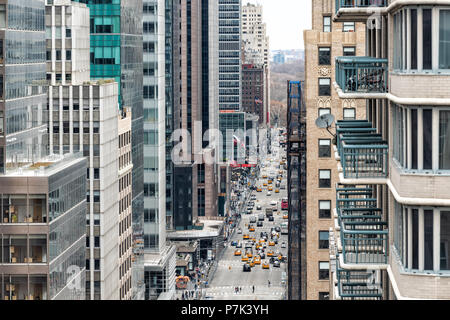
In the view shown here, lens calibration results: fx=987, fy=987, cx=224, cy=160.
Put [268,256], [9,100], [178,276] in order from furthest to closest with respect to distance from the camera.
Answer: [268,256], [178,276], [9,100]

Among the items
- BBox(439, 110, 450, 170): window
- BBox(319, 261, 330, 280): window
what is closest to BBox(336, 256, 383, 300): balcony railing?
BBox(439, 110, 450, 170): window

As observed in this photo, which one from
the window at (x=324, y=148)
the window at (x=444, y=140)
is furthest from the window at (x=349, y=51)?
the window at (x=444, y=140)

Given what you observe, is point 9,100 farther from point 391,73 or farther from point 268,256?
point 268,256

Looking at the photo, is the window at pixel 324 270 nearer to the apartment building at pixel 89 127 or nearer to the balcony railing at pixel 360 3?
the apartment building at pixel 89 127

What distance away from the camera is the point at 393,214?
17.7m

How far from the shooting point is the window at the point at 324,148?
51719mm

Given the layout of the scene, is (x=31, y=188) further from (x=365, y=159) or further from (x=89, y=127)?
(x=365, y=159)

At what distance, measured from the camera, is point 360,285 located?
21.3 m

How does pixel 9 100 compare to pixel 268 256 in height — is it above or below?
above

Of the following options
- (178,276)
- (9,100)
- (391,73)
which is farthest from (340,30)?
(178,276)

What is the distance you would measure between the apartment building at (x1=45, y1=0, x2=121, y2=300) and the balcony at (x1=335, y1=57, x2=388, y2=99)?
5337 cm
